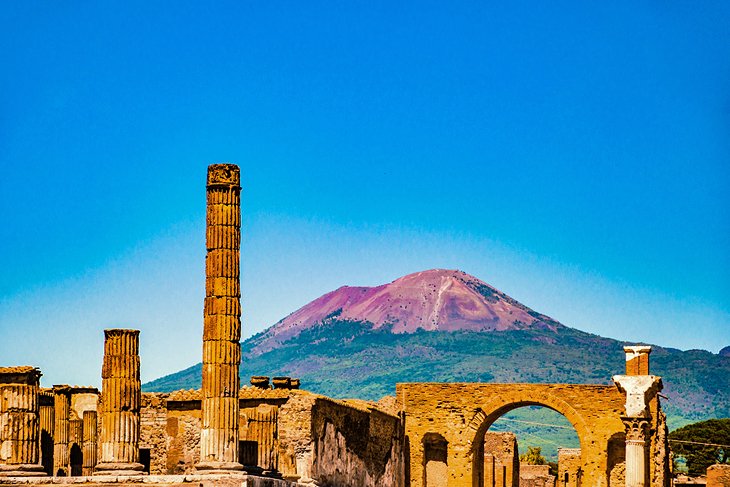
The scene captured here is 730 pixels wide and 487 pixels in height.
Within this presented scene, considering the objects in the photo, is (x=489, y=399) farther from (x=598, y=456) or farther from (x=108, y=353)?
(x=108, y=353)

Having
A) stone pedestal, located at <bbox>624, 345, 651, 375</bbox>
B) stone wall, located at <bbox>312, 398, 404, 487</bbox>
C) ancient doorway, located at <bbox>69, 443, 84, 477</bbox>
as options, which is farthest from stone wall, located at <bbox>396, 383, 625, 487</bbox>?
ancient doorway, located at <bbox>69, 443, 84, 477</bbox>

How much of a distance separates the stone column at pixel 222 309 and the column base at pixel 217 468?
32 cm

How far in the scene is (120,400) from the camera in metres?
31.6

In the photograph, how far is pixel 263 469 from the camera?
3162cm

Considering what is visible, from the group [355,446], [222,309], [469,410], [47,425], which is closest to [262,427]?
[222,309]

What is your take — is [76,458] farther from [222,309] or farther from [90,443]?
[222,309]

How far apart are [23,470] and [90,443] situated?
808 cm

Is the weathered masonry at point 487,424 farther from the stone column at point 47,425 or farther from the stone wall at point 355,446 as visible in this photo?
the stone column at point 47,425

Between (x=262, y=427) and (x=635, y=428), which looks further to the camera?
(x=635, y=428)

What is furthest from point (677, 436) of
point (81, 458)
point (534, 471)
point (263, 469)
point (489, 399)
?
point (263, 469)

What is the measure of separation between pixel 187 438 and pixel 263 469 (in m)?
7.17

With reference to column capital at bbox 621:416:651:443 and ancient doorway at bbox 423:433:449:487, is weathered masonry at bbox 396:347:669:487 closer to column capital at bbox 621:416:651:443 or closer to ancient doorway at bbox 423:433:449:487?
ancient doorway at bbox 423:433:449:487

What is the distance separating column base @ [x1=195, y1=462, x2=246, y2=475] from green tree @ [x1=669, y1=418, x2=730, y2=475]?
60355 millimetres

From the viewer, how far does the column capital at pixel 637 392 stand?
125 feet
